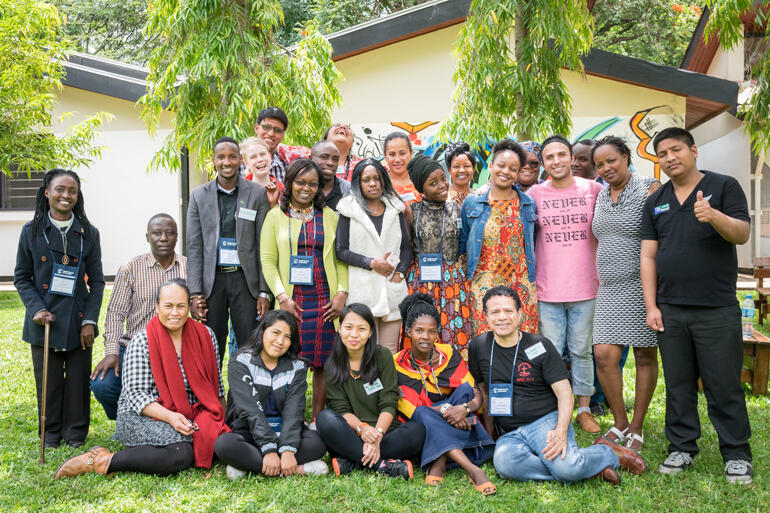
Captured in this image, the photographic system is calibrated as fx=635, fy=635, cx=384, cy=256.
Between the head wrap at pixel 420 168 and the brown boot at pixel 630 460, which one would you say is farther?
the head wrap at pixel 420 168

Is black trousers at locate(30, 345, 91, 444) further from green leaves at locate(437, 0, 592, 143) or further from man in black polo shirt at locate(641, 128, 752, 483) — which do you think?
green leaves at locate(437, 0, 592, 143)

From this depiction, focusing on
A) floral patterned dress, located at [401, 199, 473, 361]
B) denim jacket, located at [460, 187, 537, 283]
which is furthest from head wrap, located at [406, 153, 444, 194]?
denim jacket, located at [460, 187, 537, 283]

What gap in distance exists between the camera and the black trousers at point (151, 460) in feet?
11.7

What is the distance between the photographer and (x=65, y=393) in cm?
417

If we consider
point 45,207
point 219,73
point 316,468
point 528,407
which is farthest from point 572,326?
point 219,73

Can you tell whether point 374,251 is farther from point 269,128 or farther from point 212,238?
point 269,128

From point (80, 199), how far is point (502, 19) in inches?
189

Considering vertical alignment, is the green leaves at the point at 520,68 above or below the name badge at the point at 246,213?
above

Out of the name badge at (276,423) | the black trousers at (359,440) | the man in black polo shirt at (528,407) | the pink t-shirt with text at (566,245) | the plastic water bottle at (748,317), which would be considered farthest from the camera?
the plastic water bottle at (748,317)

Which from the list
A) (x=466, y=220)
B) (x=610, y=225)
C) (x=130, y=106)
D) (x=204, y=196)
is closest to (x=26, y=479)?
(x=204, y=196)

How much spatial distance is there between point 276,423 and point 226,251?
118 cm

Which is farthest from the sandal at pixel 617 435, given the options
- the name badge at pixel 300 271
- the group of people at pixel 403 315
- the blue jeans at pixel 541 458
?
the name badge at pixel 300 271

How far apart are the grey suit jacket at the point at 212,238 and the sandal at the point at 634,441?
2489 millimetres

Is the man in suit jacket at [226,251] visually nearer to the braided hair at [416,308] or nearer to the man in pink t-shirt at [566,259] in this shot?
the braided hair at [416,308]
